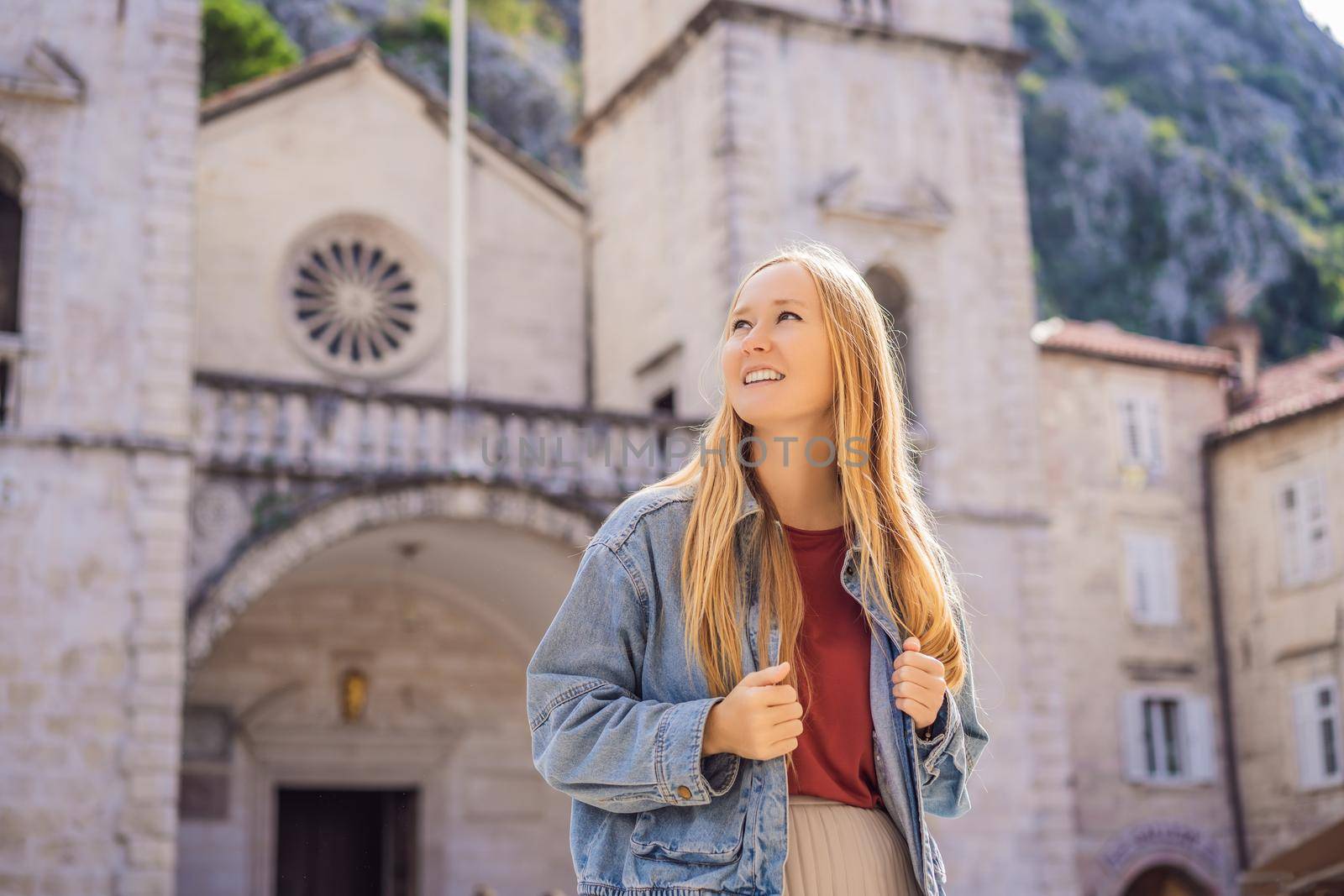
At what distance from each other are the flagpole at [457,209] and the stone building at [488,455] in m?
0.94

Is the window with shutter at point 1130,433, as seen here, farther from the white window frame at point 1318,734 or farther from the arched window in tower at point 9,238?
the arched window in tower at point 9,238

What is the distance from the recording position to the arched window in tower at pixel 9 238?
14.5 meters

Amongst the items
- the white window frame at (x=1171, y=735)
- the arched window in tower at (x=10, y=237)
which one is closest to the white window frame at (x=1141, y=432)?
the white window frame at (x=1171, y=735)

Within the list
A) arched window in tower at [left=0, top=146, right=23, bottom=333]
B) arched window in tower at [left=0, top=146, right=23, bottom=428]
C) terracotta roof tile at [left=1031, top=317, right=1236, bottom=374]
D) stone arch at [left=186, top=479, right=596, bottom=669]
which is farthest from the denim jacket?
terracotta roof tile at [left=1031, top=317, right=1236, bottom=374]

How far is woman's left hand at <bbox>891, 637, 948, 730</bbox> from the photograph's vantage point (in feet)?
7.86

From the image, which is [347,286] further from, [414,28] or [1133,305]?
[1133,305]

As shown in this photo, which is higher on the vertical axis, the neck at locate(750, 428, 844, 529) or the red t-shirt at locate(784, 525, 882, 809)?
the neck at locate(750, 428, 844, 529)

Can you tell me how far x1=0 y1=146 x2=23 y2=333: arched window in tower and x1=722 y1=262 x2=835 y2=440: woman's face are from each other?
1317cm

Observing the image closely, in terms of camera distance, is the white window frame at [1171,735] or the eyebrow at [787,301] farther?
the white window frame at [1171,735]

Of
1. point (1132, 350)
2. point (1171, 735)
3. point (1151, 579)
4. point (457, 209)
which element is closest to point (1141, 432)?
point (1132, 350)

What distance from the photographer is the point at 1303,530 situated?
20891 mm

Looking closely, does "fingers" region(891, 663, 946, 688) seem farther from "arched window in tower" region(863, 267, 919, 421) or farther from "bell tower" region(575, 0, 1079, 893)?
"arched window in tower" region(863, 267, 919, 421)

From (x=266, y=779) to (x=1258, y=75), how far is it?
20.6m

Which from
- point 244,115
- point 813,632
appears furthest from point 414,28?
point 813,632
